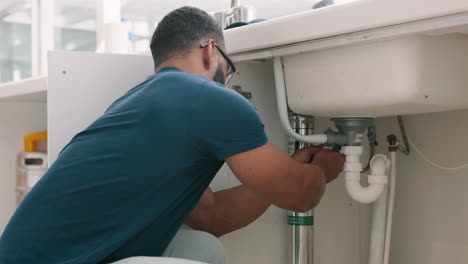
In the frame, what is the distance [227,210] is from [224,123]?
39 cm

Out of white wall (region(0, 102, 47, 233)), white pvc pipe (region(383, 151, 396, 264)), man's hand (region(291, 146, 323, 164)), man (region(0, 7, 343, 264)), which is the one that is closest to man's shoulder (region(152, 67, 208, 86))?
man (region(0, 7, 343, 264))

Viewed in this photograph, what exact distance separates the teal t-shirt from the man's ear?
142 mm

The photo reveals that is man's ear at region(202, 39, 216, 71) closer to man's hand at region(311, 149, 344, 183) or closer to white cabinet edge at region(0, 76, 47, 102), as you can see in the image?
man's hand at region(311, 149, 344, 183)

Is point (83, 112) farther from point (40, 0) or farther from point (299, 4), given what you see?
point (299, 4)

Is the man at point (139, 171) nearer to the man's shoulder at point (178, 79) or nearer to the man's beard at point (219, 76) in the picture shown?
the man's shoulder at point (178, 79)

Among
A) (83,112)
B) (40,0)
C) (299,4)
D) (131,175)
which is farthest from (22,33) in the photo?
(131,175)

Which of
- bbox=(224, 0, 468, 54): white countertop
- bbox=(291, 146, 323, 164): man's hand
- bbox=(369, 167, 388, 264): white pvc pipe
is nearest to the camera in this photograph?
bbox=(224, 0, 468, 54): white countertop

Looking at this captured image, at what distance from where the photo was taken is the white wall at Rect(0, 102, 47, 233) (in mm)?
1890

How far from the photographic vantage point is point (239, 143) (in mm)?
917

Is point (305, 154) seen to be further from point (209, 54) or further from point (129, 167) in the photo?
point (129, 167)

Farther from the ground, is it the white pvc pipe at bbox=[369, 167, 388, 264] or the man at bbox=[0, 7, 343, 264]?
the man at bbox=[0, 7, 343, 264]

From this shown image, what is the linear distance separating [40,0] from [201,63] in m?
2.26

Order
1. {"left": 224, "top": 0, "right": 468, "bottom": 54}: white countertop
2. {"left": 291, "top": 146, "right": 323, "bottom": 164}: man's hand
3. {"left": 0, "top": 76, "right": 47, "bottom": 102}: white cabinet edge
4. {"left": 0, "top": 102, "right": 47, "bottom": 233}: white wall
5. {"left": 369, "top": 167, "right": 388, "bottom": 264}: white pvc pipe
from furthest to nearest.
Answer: {"left": 0, "top": 102, "right": 47, "bottom": 233}: white wall < {"left": 0, "top": 76, "right": 47, "bottom": 102}: white cabinet edge < {"left": 369, "top": 167, "right": 388, "bottom": 264}: white pvc pipe < {"left": 291, "top": 146, "right": 323, "bottom": 164}: man's hand < {"left": 224, "top": 0, "right": 468, "bottom": 54}: white countertop

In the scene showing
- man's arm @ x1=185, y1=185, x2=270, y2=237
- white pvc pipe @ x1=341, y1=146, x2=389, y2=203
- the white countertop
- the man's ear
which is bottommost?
man's arm @ x1=185, y1=185, x2=270, y2=237
